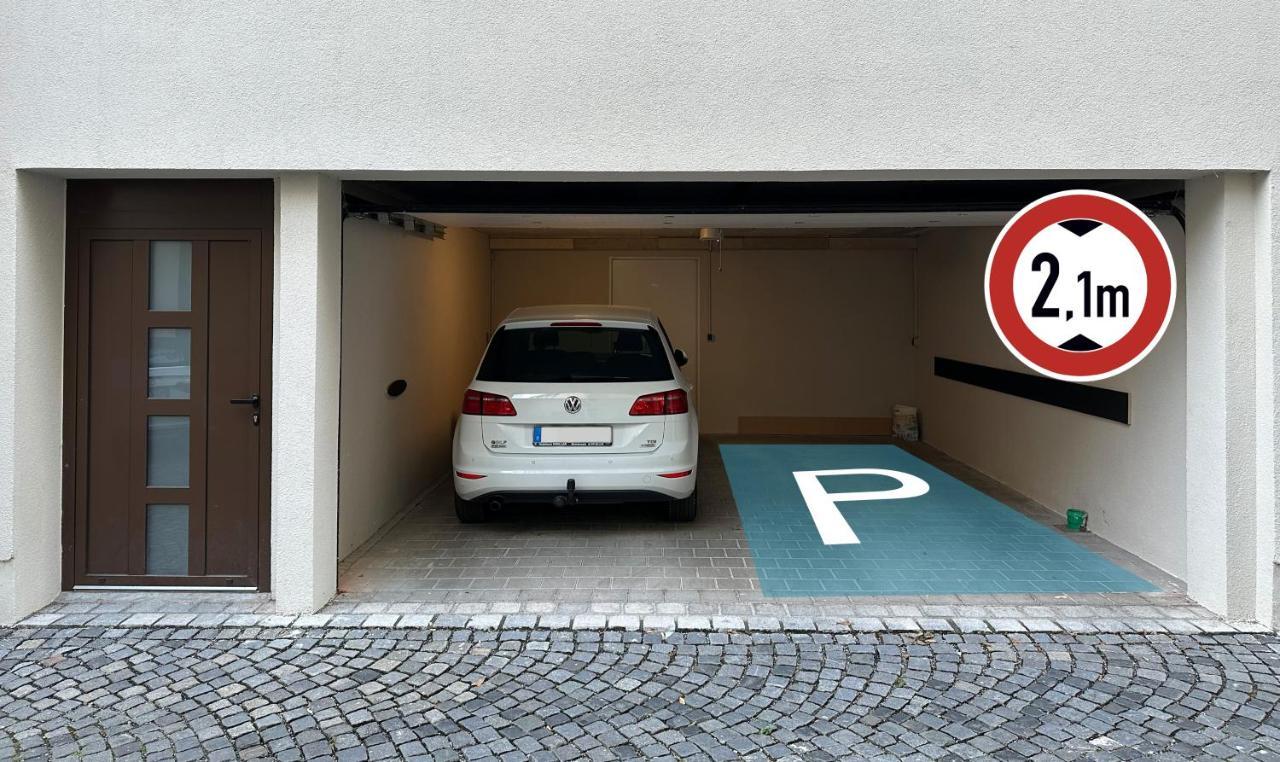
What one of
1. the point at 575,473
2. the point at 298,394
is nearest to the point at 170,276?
the point at 298,394

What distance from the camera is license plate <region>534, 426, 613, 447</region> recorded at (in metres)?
Answer: 5.38

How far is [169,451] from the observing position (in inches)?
180

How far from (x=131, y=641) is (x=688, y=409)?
3.47m

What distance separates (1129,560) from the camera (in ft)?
16.8

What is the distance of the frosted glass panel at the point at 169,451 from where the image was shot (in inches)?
179

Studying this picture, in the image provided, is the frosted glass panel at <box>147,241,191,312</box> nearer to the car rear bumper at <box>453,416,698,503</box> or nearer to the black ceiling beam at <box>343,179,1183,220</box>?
the black ceiling beam at <box>343,179,1183,220</box>

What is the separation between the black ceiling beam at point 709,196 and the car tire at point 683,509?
6.94ft

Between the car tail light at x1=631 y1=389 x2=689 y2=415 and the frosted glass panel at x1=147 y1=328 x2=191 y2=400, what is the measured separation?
266cm

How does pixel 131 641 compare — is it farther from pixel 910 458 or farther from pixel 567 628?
pixel 910 458

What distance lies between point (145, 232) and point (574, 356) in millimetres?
2641

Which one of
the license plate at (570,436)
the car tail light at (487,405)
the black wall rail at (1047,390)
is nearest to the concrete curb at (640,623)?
the license plate at (570,436)

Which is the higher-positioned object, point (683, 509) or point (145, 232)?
point (145, 232)

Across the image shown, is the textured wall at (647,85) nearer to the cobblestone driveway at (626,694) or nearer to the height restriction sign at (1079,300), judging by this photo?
the height restriction sign at (1079,300)

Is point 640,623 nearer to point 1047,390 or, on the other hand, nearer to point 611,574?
point 611,574
